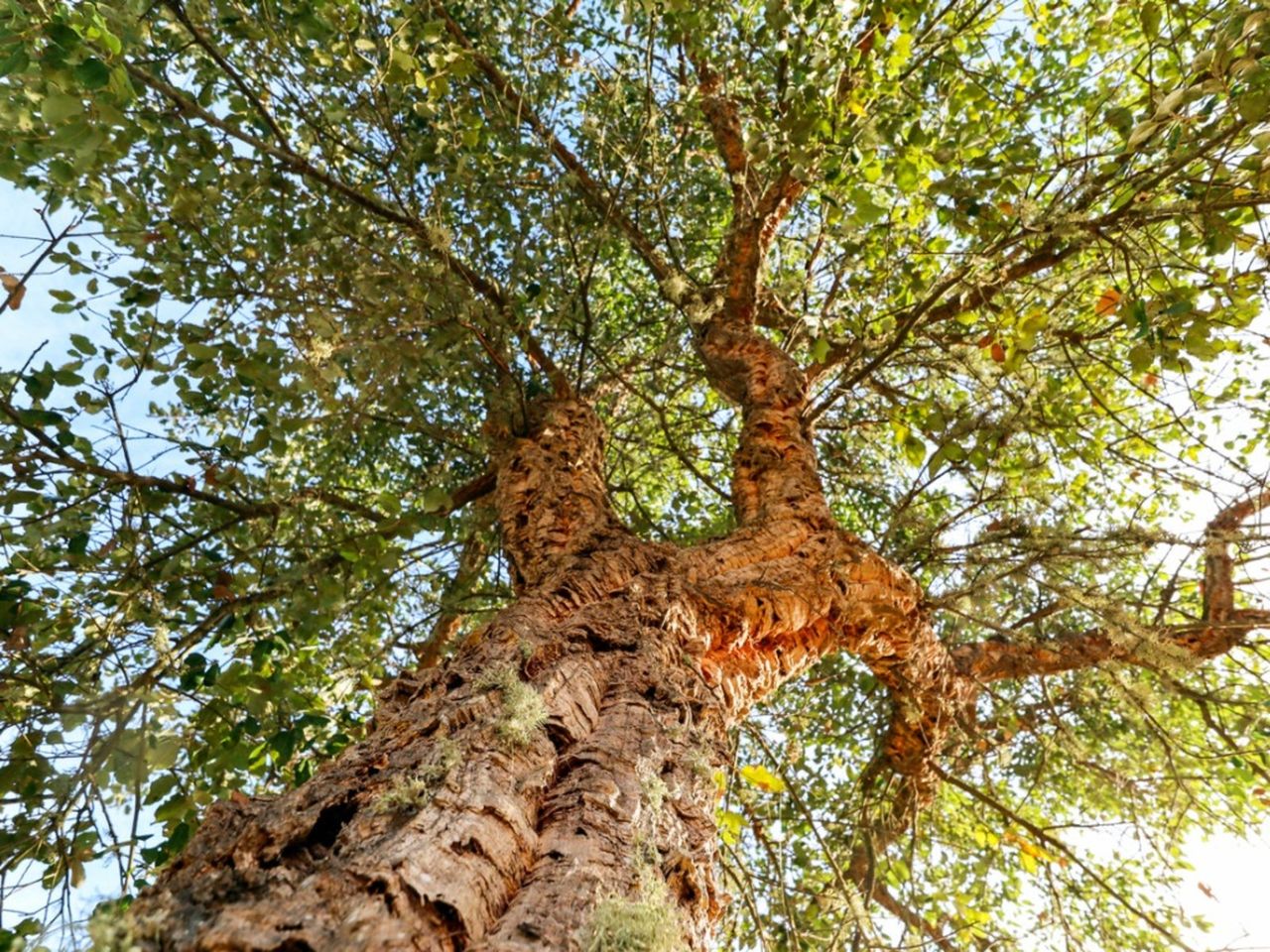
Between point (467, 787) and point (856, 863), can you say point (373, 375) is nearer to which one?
point (467, 787)

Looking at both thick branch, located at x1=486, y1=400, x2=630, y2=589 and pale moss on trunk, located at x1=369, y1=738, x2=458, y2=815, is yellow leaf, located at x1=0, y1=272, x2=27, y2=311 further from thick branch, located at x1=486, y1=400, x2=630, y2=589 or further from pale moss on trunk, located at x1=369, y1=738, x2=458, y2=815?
pale moss on trunk, located at x1=369, y1=738, x2=458, y2=815

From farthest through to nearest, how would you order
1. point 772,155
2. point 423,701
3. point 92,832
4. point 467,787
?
point 772,155
point 92,832
point 423,701
point 467,787

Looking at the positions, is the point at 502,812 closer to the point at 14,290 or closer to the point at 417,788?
the point at 417,788

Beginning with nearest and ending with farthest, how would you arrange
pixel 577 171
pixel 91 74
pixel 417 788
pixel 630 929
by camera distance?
pixel 630 929, pixel 417 788, pixel 91 74, pixel 577 171

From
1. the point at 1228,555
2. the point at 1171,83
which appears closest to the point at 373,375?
the point at 1171,83

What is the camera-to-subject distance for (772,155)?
165 inches

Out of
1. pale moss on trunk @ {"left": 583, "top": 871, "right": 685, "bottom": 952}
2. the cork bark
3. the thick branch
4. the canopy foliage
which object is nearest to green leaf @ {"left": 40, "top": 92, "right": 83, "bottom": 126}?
the canopy foliage

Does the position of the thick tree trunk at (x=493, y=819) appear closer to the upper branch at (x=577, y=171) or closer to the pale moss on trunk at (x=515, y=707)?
the pale moss on trunk at (x=515, y=707)

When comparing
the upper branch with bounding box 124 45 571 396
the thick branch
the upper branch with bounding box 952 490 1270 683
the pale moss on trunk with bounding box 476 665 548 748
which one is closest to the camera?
the pale moss on trunk with bounding box 476 665 548 748

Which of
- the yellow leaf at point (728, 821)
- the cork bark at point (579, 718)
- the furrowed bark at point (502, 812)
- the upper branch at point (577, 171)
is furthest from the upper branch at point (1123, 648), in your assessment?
the upper branch at point (577, 171)

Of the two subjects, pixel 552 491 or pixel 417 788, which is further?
pixel 552 491

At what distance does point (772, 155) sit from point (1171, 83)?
1814mm

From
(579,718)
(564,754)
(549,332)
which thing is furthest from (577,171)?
(564,754)

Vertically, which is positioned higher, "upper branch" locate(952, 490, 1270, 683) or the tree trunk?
"upper branch" locate(952, 490, 1270, 683)
